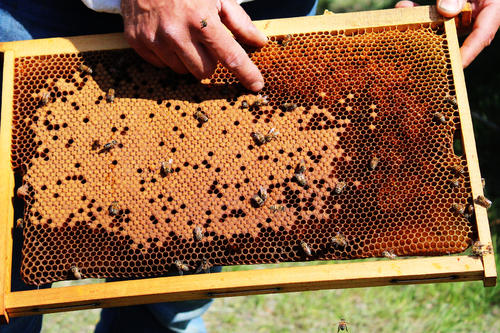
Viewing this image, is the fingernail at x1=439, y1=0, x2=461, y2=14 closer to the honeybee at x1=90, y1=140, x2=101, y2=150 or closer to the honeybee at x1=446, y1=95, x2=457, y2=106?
the honeybee at x1=446, y1=95, x2=457, y2=106

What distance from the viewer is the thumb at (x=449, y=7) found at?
3.37 meters

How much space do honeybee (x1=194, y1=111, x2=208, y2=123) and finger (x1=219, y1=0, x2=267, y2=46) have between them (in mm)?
576

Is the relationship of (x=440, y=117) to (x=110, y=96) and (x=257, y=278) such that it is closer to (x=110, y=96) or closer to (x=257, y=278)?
(x=257, y=278)

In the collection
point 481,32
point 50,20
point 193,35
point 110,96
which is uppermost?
point 50,20

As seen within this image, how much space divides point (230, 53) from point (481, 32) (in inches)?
77.8

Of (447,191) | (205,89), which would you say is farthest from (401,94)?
(205,89)

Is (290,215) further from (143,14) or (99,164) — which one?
(143,14)

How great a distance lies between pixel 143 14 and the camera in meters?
3.14

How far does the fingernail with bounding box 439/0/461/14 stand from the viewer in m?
3.37

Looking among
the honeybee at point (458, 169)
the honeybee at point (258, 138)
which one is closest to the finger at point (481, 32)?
the honeybee at point (458, 169)

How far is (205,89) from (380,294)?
10.3ft

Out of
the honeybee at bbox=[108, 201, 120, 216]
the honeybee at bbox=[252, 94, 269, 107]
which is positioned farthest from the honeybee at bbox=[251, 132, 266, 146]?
the honeybee at bbox=[108, 201, 120, 216]

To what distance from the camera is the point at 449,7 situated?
337 cm

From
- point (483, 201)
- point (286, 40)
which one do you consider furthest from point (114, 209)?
point (483, 201)
